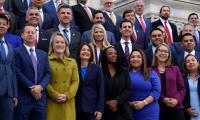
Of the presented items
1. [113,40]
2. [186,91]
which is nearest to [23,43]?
[113,40]

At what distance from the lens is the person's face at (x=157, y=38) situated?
316 inches

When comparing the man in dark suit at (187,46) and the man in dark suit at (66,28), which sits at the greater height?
the man in dark suit at (66,28)

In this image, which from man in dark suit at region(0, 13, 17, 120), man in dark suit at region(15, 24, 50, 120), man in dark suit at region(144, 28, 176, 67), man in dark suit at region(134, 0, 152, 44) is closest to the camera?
man in dark suit at region(0, 13, 17, 120)

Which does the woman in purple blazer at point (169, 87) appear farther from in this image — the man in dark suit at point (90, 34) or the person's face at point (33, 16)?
the person's face at point (33, 16)

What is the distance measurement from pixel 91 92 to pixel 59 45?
2.79 feet

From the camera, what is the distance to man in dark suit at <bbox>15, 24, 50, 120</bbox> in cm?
583

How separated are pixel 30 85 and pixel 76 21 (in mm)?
3562

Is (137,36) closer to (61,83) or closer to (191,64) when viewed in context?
(191,64)

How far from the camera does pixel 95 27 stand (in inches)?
289

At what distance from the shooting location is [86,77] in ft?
21.1

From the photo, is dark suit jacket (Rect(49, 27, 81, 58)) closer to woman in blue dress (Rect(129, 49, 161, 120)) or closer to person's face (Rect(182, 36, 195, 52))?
woman in blue dress (Rect(129, 49, 161, 120))

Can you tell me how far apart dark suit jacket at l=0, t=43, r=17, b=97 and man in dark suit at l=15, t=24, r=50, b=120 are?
14 cm

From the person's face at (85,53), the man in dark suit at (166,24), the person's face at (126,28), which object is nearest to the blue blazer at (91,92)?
the person's face at (85,53)

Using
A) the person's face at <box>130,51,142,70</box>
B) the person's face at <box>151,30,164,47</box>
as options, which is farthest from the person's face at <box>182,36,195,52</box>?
the person's face at <box>130,51,142,70</box>
